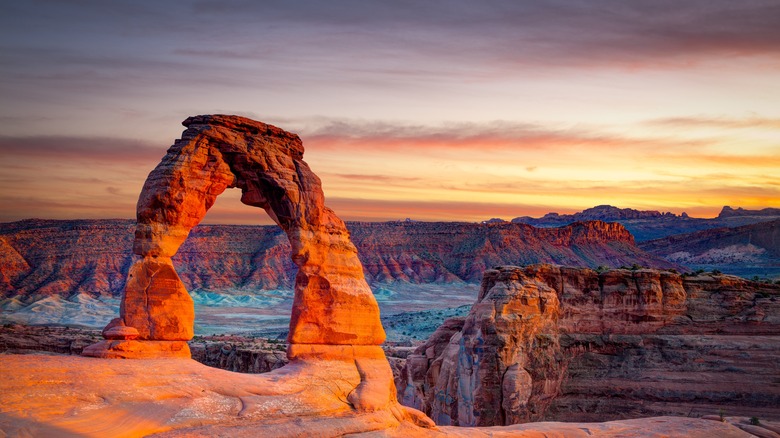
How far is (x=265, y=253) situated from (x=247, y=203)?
10477 centimetres

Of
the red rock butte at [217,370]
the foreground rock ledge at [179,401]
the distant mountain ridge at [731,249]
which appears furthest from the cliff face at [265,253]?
the foreground rock ledge at [179,401]

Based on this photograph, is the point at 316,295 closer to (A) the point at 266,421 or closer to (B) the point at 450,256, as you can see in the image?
(A) the point at 266,421

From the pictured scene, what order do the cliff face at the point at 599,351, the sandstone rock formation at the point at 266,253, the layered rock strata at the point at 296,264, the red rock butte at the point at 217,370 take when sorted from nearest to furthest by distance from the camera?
the red rock butte at the point at 217,370
the layered rock strata at the point at 296,264
the cliff face at the point at 599,351
the sandstone rock formation at the point at 266,253

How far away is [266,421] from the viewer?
1756cm

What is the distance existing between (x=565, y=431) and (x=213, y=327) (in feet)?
217

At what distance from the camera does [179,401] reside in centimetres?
1697

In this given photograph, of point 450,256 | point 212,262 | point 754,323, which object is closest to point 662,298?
point 754,323

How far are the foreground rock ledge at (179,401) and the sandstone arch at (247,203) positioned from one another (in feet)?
3.23

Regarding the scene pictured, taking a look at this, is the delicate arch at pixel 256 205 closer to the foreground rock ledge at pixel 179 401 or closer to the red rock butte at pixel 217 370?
the red rock butte at pixel 217 370

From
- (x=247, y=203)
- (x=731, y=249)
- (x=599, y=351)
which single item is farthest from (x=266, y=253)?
(x=247, y=203)

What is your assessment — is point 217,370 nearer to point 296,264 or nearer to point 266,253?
point 296,264

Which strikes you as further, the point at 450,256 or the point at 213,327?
the point at 450,256

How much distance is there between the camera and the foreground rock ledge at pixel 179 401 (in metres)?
15.2

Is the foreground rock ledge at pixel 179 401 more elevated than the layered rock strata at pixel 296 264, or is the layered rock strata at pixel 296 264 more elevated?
the layered rock strata at pixel 296 264
